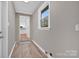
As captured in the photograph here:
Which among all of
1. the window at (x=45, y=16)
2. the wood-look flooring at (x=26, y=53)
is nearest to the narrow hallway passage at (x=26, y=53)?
the wood-look flooring at (x=26, y=53)

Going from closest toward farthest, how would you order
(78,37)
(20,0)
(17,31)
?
(78,37)
(20,0)
(17,31)

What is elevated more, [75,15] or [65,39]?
[75,15]

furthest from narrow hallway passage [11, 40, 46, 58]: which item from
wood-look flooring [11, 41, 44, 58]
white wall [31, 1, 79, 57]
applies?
white wall [31, 1, 79, 57]

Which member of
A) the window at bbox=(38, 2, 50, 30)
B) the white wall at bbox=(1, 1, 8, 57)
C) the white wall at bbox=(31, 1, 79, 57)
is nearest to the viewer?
the white wall at bbox=(31, 1, 79, 57)

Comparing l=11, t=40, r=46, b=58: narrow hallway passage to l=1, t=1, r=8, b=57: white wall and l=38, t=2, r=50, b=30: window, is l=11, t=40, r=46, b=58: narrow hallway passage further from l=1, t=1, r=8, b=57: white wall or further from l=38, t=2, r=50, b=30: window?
l=1, t=1, r=8, b=57: white wall

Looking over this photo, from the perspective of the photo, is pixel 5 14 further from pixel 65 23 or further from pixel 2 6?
pixel 65 23

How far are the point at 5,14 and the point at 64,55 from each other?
167cm

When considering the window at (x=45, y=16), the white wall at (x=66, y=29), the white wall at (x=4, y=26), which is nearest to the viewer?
the white wall at (x=66, y=29)

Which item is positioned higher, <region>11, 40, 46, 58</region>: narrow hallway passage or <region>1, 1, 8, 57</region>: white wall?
<region>1, 1, 8, 57</region>: white wall

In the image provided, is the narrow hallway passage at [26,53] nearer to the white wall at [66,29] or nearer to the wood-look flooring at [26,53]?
the wood-look flooring at [26,53]

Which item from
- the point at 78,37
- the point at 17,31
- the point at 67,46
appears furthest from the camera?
the point at 17,31

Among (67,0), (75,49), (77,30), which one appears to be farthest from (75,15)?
(75,49)

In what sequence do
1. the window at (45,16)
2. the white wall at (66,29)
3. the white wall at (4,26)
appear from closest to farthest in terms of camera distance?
the white wall at (66,29) < the white wall at (4,26) < the window at (45,16)

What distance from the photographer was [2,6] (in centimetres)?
275
